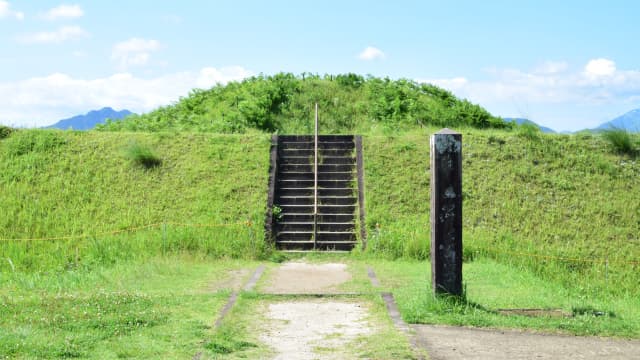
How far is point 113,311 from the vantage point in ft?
28.1

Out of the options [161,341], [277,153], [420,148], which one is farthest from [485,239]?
[161,341]

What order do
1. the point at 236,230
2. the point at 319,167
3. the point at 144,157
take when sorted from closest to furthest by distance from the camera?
the point at 236,230, the point at 319,167, the point at 144,157

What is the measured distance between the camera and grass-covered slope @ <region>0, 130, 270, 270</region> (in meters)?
14.5

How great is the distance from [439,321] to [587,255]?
7.47m

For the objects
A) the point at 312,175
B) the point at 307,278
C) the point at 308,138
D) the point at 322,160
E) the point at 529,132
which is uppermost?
the point at 529,132

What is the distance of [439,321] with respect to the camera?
27.1 feet

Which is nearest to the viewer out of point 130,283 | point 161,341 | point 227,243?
point 161,341

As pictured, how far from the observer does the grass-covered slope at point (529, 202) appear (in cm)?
1411

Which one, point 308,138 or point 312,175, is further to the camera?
point 308,138

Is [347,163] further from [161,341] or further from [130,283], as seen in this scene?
[161,341]

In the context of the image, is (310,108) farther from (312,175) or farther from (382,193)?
(382,193)

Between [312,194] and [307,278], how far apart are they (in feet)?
17.2

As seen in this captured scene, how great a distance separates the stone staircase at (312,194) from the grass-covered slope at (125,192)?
1.58 feet

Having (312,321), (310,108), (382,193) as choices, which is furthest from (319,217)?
(310,108)
